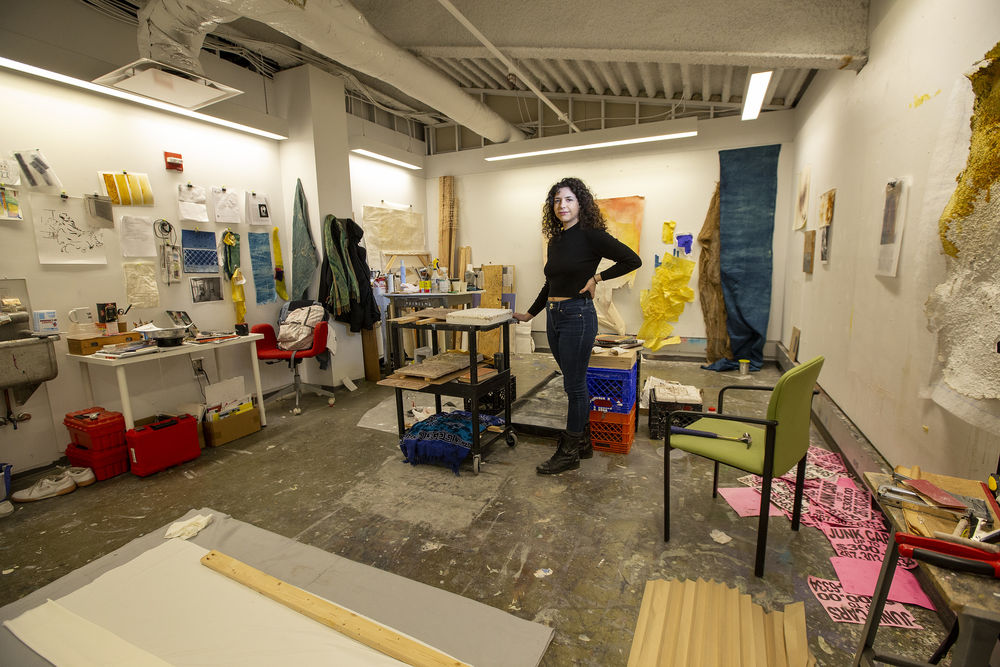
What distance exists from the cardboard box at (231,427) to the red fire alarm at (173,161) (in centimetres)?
216

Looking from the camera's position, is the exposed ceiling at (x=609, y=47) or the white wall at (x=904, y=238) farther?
the exposed ceiling at (x=609, y=47)

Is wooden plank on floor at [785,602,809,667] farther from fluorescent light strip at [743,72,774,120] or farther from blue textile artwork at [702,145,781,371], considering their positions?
blue textile artwork at [702,145,781,371]

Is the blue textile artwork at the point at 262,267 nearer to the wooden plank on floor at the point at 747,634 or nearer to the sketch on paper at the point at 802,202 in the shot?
the wooden plank on floor at the point at 747,634

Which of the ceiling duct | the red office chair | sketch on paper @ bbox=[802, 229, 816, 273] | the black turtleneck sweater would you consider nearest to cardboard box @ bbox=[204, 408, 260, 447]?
the red office chair

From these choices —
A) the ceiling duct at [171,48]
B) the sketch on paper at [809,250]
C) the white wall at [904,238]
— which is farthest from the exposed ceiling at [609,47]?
the sketch on paper at [809,250]

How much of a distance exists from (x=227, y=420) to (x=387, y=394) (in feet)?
5.04

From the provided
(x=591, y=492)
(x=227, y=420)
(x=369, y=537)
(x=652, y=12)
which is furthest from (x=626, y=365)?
(x=227, y=420)

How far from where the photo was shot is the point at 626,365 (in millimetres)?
3023

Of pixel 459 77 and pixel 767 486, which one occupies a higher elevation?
pixel 459 77

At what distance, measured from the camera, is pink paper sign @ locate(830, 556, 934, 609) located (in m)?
1.70

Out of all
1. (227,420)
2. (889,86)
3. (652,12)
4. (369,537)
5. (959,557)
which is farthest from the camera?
(227,420)

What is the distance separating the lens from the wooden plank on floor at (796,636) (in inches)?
57.1

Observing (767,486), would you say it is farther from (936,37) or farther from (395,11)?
(395,11)

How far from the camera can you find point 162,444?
3070 millimetres
